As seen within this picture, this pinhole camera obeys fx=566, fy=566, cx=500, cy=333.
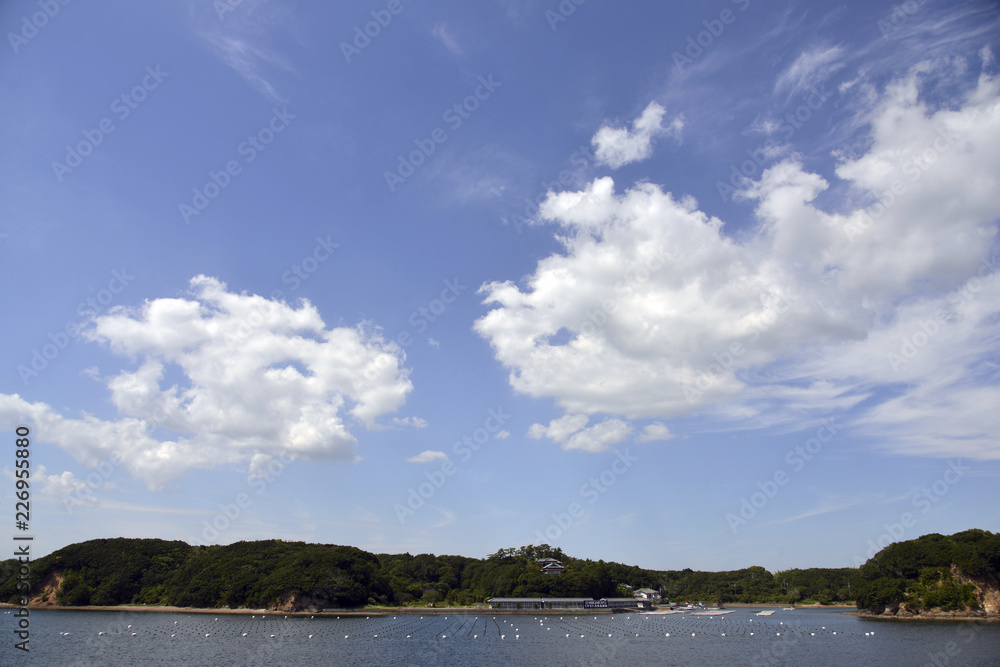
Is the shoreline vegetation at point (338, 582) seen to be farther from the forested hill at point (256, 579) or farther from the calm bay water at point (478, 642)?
the calm bay water at point (478, 642)

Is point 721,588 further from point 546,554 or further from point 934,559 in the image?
point 934,559

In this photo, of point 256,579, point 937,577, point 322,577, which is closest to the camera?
point 937,577

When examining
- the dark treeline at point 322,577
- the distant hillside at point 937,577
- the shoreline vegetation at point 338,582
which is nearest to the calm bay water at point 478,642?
the distant hillside at point 937,577

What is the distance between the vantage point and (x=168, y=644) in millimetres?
66812

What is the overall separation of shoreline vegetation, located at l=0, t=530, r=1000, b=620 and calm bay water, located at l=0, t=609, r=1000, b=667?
32.6 ft

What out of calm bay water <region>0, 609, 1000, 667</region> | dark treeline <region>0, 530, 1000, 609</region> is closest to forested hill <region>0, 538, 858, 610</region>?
dark treeline <region>0, 530, 1000, 609</region>

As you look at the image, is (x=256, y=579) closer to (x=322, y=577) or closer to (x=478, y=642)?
(x=322, y=577)

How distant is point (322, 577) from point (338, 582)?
3823 mm

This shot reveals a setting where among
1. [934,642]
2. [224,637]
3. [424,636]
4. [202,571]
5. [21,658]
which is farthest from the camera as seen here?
[202,571]

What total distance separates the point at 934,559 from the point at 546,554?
10504 cm

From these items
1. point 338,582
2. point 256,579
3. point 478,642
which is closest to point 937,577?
point 478,642

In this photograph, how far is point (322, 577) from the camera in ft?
383

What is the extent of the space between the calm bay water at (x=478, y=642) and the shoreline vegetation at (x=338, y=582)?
9.95m

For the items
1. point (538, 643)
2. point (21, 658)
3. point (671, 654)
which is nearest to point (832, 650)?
point (671, 654)
